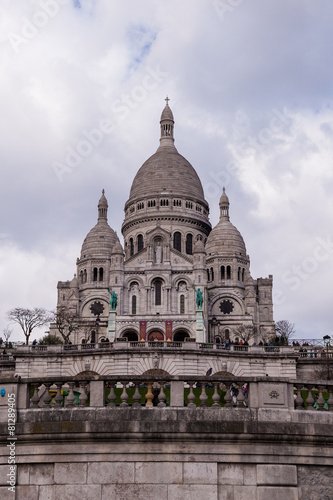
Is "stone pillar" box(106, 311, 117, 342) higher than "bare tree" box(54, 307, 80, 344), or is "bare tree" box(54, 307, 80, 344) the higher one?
"bare tree" box(54, 307, 80, 344)

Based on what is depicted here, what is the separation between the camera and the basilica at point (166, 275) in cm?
8206

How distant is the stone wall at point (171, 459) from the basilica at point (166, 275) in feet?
220

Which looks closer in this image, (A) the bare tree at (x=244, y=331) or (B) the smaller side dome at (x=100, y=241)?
(A) the bare tree at (x=244, y=331)

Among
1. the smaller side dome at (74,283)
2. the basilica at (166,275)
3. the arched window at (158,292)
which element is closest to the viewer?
the basilica at (166,275)

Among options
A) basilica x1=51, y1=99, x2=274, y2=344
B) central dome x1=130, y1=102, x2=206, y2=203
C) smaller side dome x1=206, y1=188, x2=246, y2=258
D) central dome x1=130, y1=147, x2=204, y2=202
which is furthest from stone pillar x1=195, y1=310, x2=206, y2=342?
central dome x1=130, y1=147, x2=204, y2=202

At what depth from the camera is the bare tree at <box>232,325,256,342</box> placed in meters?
82.8

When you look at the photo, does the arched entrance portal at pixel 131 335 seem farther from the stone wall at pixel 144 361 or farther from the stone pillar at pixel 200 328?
the stone wall at pixel 144 361

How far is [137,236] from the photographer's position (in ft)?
341

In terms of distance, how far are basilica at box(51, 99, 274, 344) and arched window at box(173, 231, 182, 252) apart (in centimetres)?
14

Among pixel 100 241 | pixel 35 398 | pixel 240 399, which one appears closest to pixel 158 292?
pixel 100 241

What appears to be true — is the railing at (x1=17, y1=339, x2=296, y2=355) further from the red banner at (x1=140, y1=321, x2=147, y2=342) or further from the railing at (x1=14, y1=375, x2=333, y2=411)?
the railing at (x1=14, y1=375, x2=333, y2=411)

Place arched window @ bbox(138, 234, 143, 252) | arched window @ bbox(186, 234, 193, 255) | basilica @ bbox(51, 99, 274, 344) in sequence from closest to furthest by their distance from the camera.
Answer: basilica @ bbox(51, 99, 274, 344)
arched window @ bbox(138, 234, 143, 252)
arched window @ bbox(186, 234, 193, 255)

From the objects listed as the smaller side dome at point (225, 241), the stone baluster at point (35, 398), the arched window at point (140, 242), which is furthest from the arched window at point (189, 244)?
the stone baluster at point (35, 398)

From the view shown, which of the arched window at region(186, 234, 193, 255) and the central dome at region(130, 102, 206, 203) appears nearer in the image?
the arched window at region(186, 234, 193, 255)
